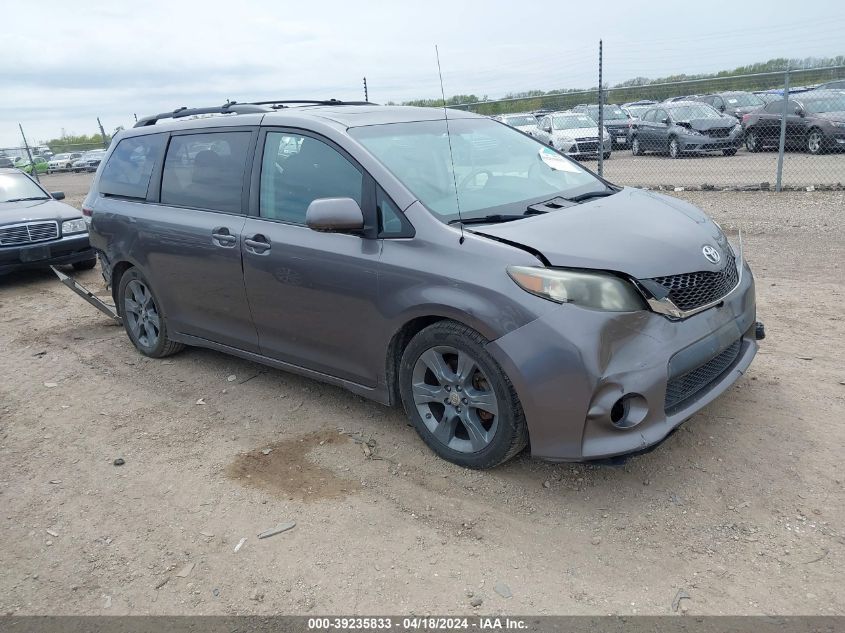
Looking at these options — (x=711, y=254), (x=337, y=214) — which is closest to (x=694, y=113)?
(x=711, y=254)

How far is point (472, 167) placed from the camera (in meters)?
4.15

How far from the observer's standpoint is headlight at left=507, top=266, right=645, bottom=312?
3139 millimetres

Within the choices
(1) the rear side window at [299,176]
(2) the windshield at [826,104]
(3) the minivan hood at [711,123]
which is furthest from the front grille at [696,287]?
(3) the minivan hood at [711,123]

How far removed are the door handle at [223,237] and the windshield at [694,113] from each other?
1584 centimetres

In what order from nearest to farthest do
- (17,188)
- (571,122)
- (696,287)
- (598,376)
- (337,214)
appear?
(598,376) → (696,287) → (337,214) → (17,188) → (571,122)

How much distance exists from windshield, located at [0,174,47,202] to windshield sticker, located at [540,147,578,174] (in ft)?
27.4

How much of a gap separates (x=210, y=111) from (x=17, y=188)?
651 cm

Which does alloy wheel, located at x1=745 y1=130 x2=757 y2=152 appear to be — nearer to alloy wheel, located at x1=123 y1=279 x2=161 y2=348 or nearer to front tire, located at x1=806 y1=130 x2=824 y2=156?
front tire, located at x1=806 y1=130 x2=824 y2=156

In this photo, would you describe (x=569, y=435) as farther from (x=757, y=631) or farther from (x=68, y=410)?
(x=68, y=410)

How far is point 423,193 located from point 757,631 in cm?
249

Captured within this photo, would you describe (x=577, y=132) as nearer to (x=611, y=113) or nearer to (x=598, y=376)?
(x=611, y=113)

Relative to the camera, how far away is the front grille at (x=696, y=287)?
10.8 ft

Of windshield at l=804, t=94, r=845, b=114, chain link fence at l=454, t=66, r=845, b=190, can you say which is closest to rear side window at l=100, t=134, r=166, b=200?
chain link fence at l=454, t=66, r=845, b=190

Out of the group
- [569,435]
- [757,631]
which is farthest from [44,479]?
[757,631]
